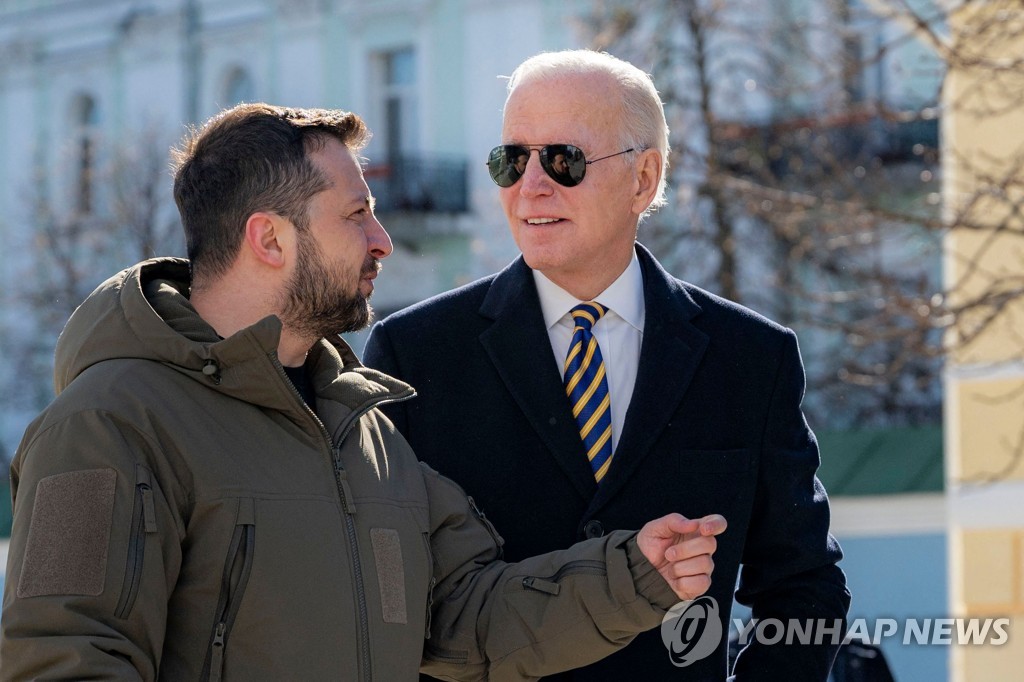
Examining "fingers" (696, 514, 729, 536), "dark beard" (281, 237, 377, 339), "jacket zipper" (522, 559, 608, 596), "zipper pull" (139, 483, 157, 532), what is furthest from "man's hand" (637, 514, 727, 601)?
"zipper pull" (139, 483, 157, 532)

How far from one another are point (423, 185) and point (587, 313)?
18743 mm

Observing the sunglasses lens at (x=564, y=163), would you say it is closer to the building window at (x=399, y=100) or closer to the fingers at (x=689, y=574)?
the fingers at (x=689, y=574)

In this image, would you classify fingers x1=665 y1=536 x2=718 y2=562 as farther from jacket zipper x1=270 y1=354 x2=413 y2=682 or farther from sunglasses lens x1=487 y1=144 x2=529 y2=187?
sunglasses lens x1=487 y1=144 x2=529 y2=187

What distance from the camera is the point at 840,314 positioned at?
57.1 feet

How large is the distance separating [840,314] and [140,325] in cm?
1519

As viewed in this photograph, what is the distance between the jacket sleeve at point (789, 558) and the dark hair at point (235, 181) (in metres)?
1.30

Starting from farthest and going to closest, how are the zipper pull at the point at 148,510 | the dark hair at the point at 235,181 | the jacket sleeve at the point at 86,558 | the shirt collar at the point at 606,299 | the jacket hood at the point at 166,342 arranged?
the shirt collar at the point at 606,299 → the dark hair at the point at 235,181 → the jacket hood at the point at 166,342 → the zipper pull at the point at 148,510 → the jacket sleeve at the point at 86,558

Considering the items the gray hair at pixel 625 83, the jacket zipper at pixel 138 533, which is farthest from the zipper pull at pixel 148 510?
the gray hair at pixel 625 83

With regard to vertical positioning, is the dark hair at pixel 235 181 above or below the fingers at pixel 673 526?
above

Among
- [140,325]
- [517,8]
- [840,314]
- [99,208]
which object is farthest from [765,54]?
[140,325]

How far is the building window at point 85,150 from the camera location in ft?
72.5

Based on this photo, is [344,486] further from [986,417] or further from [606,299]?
[986,417]

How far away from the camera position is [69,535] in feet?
8.38

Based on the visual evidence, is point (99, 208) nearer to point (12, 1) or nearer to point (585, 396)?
point (12, 1)
